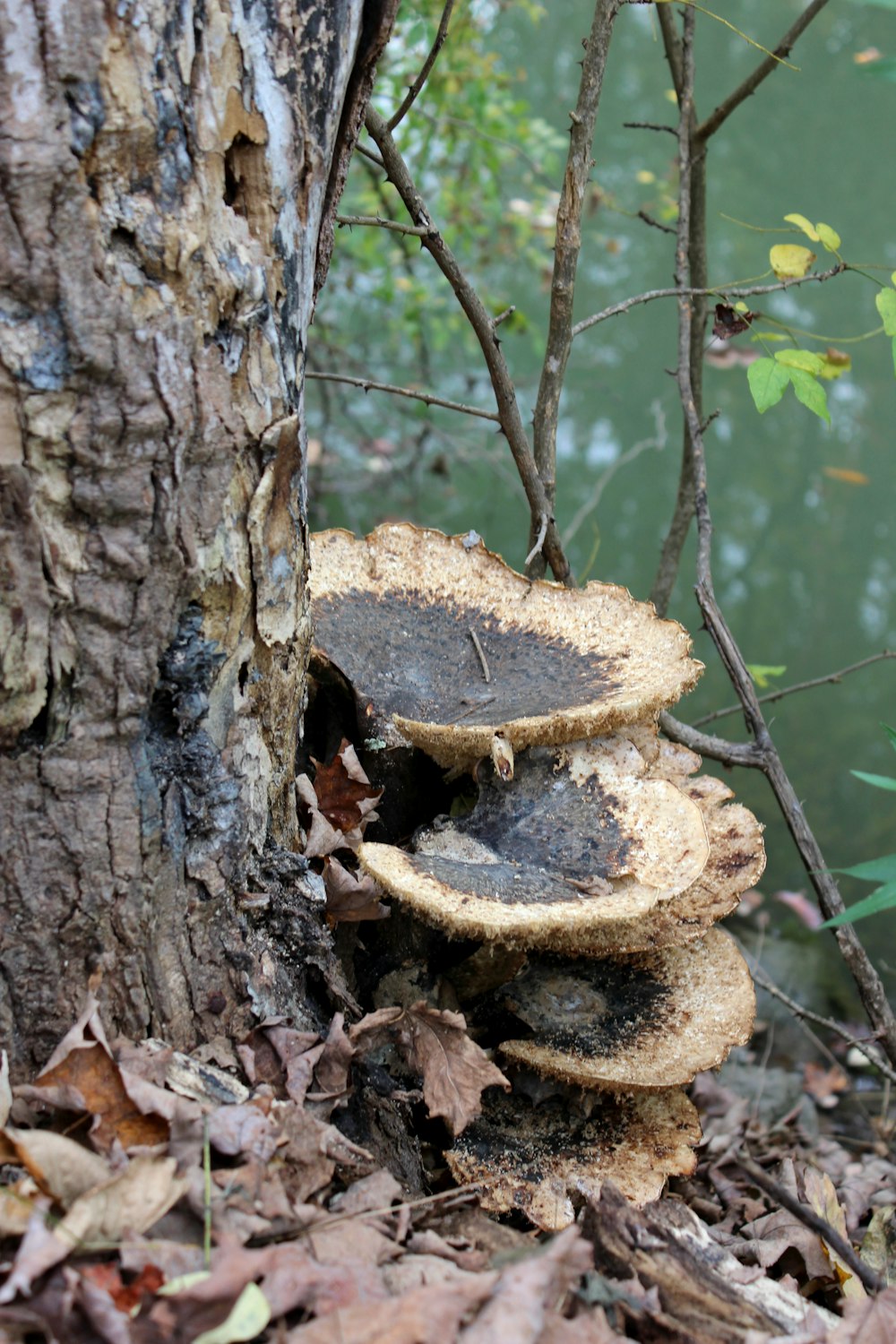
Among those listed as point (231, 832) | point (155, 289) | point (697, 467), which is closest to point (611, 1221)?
point (231, 832)

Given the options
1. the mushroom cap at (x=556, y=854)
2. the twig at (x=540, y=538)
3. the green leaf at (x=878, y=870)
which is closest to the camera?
the green leaf at (x=878, y=870)

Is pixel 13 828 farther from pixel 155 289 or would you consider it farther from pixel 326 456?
pixel 326 456

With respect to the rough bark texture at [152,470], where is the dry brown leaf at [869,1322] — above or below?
below

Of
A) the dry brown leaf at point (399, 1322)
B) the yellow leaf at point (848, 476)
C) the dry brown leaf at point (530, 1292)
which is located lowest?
the yellow leaf at point (848, 476)

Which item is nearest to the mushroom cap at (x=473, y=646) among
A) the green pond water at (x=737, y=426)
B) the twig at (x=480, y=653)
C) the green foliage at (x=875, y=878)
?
the twig at (x=480, y=653)

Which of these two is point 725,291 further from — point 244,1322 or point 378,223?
point 244,1322

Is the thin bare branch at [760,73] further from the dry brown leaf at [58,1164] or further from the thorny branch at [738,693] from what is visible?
the dry brown leaf at [58,1164]

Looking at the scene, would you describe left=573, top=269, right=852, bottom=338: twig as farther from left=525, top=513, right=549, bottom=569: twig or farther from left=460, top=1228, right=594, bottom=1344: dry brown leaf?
left=460, top=1228, right=594, bottom=1344: dry brown leaf
